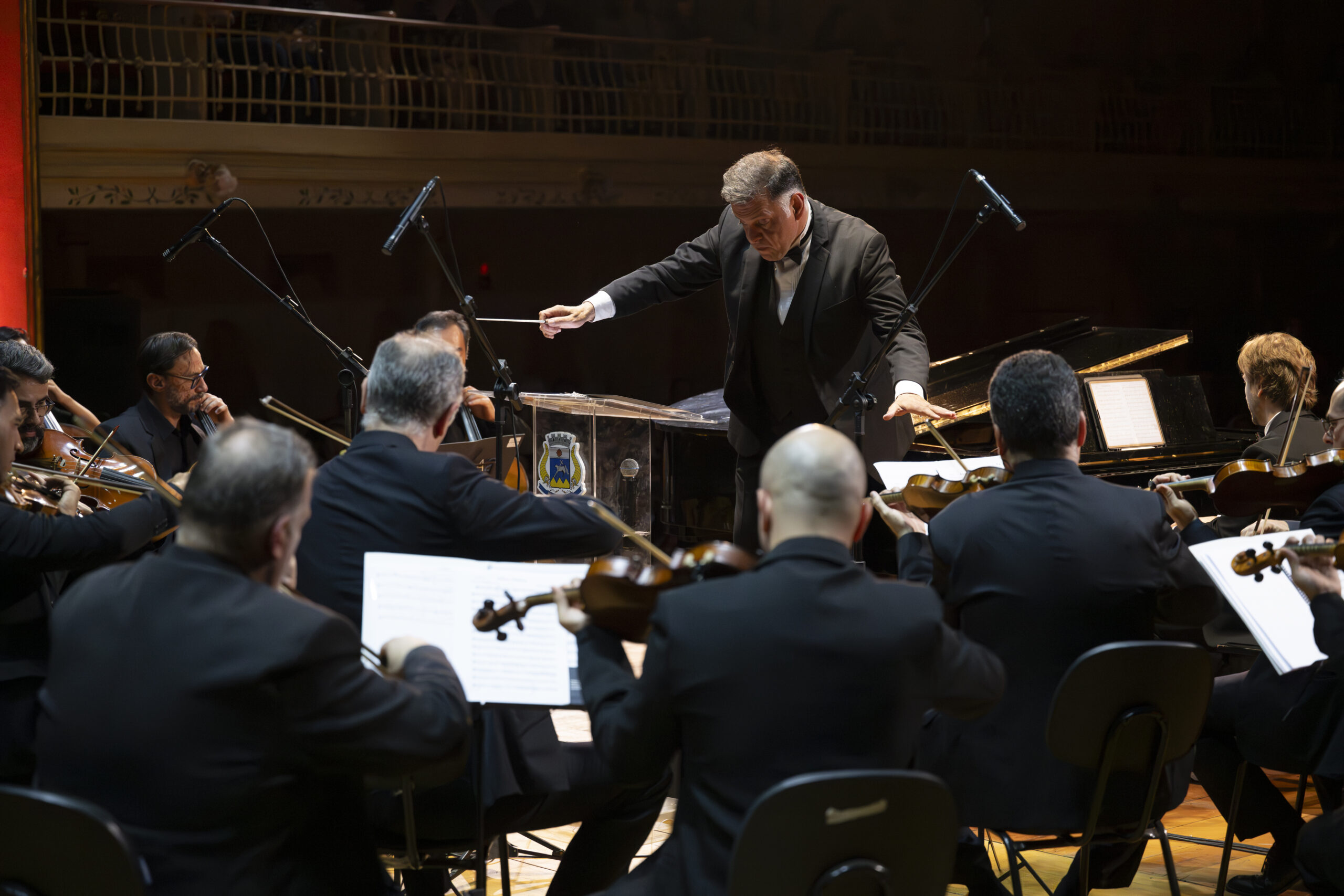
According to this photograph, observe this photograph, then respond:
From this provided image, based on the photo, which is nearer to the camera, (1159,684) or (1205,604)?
(1159,684)

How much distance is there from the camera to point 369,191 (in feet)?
25.6

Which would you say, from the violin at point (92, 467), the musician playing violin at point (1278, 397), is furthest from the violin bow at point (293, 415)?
the musician playing violin at point (1278, 397)

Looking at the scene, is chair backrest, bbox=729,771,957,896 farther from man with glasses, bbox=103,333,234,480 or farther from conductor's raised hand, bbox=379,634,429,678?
man with glasses, bbox=103,333,234,480

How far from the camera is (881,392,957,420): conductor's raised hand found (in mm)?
3039

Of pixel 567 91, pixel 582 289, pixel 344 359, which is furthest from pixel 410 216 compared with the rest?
pixel 567 91

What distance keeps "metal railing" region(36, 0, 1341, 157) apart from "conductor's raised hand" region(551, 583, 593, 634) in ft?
19.9

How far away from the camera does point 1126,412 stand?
487 cm

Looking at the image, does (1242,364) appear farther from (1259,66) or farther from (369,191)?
(1259,66)

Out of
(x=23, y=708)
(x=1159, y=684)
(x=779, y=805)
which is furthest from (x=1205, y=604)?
(x=23, y=708)

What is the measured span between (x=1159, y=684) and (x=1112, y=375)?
3.11m

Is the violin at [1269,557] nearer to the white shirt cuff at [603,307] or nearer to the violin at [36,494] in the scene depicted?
the white shirt cuff at [603,307]

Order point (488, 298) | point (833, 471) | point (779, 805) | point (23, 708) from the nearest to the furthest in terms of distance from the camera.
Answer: point (779, 805) → point (833, 471) → point (23, 708) → point (488, 298)

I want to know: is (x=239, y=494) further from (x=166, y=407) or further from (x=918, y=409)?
(x=166, y=407)

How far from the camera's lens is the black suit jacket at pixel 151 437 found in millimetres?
3982
